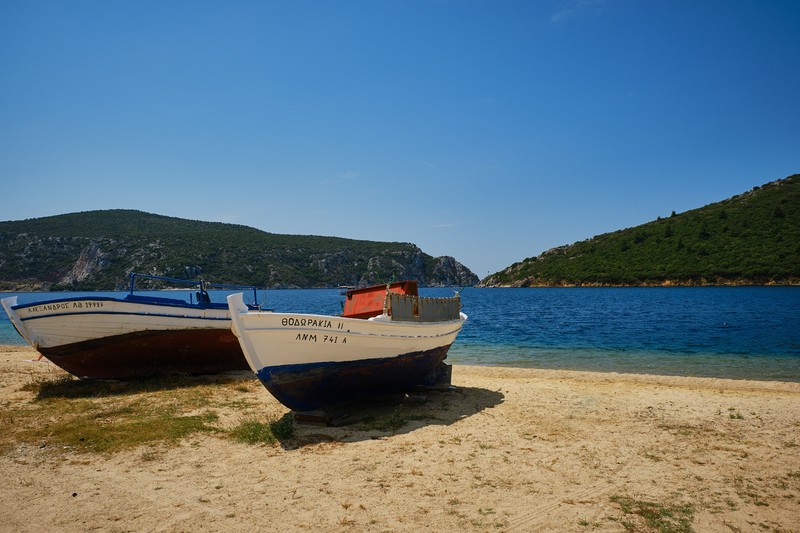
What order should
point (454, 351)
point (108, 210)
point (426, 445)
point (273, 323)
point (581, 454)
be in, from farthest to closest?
point (108, 210), point (454, 351), point (273, 323), point (426, 445), point (581, 454)

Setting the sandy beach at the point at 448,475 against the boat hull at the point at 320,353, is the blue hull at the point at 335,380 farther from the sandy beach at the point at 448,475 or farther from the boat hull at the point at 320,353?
the sandy beach at the point at 448,475

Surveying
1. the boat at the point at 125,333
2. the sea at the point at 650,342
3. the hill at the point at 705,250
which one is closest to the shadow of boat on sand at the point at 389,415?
the sea at the point at 650,342

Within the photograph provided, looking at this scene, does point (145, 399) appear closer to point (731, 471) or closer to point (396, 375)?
point (396, 375)

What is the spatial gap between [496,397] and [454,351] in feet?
43.4

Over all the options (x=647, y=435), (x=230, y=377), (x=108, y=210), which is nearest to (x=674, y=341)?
(x=647, y=435)

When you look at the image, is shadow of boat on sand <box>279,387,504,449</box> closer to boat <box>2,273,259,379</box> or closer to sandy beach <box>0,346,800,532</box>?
sandy beach <box>0,346,800,532</box>

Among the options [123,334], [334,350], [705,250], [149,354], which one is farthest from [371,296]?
[705,250]

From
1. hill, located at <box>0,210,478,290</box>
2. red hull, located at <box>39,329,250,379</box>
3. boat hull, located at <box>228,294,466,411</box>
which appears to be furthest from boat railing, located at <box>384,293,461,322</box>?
hill, located at <box>0,210,478,290</box>

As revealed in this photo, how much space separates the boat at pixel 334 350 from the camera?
9047 millimetres

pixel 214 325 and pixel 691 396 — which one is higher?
pixel 214 325

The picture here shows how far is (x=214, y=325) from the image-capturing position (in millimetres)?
15930

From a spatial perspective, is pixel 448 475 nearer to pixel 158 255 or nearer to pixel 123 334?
pixel 123 334

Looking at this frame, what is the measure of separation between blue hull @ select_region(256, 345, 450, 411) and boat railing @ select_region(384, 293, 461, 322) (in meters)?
1.02

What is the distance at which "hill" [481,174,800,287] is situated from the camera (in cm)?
8000
